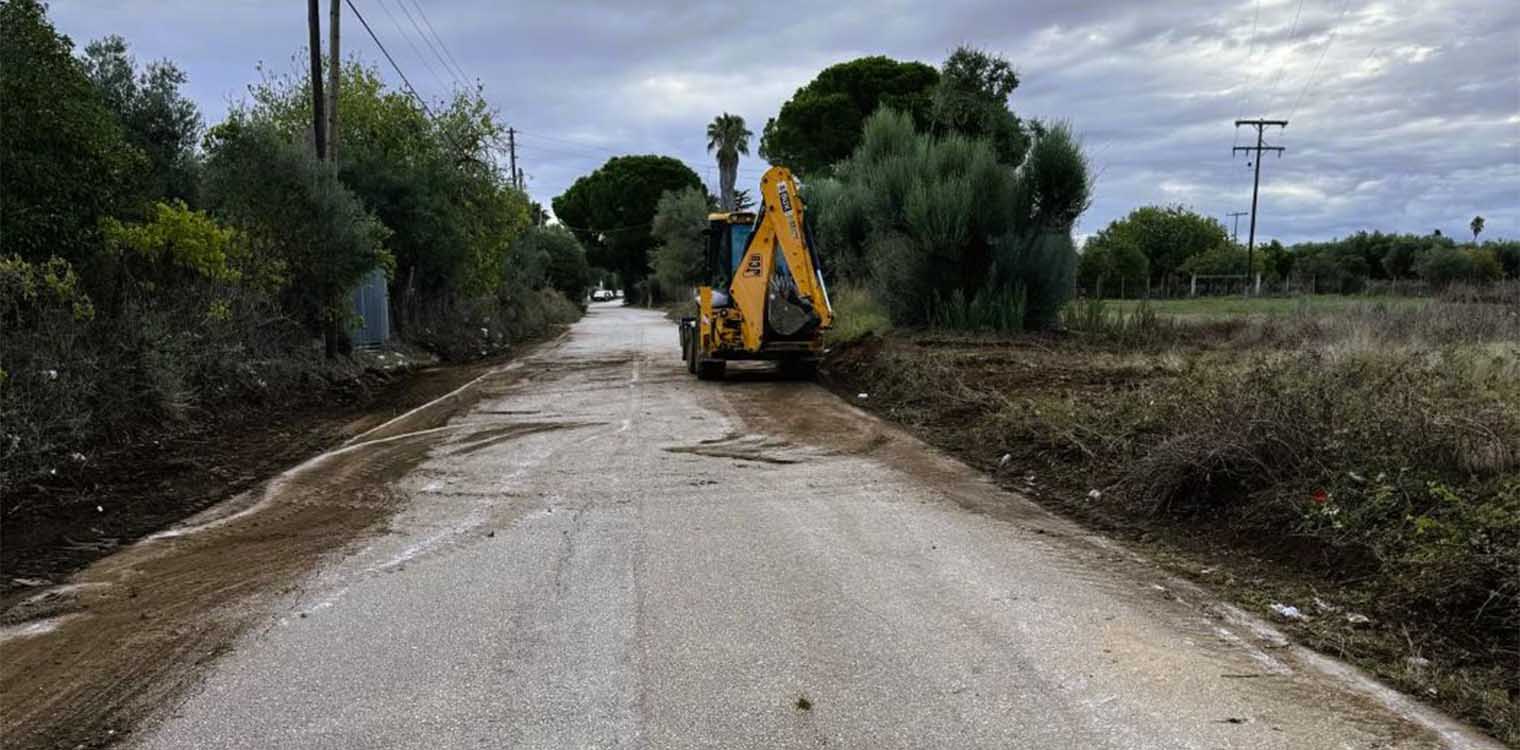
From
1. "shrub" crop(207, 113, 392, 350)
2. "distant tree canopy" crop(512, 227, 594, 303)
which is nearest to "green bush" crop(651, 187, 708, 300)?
"distant tree canopy" crop(512, 227, 594, 303)

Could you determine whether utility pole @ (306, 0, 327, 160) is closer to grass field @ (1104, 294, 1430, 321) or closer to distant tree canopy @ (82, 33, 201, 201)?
distant tree canopy @ (82, 33, 201, 201)

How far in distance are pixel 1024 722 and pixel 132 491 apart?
7.56 metres

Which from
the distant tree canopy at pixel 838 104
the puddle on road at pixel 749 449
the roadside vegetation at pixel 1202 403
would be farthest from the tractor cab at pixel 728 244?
the distant tree canopy at pixel 838 104

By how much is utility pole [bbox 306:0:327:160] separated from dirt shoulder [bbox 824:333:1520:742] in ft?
35.7

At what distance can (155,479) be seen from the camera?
8.57 m

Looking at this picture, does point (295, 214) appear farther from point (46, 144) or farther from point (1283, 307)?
point (1283, 307)

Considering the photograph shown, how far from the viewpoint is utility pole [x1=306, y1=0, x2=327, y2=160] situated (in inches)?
693

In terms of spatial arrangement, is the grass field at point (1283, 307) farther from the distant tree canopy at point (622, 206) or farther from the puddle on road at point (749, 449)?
the distant tree canopy at point (622, 206)

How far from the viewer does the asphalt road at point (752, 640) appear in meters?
3.73

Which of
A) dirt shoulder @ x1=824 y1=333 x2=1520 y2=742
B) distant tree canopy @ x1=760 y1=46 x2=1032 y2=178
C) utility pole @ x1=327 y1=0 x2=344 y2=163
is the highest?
distant tree canopy @ x1=760 y1=46 x2=1032 y2=178

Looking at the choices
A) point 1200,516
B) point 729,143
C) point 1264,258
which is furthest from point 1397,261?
point 1200,516

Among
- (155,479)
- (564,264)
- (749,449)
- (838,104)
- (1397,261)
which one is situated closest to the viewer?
(155,479)

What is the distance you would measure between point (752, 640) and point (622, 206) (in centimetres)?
7588

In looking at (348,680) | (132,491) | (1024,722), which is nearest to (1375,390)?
(1024,722)
